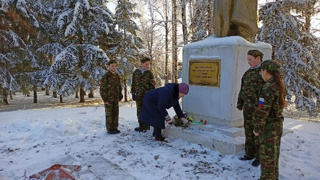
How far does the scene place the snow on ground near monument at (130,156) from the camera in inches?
125

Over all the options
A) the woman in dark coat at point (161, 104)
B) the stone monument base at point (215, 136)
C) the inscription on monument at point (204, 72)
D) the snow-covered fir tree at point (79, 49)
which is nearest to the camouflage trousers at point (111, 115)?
the woman in dark coat at point (161, 104)

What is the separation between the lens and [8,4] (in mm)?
13000

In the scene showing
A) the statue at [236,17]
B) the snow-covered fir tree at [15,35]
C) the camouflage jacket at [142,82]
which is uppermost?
the snow-covered fir tree at [15,35]

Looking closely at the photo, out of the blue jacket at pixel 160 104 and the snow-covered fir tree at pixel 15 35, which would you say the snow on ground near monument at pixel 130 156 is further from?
the snow-covered fir tree at pixel 15 35

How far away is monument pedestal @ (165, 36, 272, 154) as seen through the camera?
13.5 feet

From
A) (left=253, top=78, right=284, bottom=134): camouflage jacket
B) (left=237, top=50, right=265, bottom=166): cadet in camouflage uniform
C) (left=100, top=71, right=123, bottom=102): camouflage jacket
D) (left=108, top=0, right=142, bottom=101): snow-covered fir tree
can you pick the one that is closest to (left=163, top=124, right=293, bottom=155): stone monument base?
(left=237, top=50, right=265, bottom=166): cadet in camouflage uniform

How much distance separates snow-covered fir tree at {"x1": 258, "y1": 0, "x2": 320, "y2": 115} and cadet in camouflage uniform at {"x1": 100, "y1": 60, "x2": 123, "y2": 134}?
9.29 m

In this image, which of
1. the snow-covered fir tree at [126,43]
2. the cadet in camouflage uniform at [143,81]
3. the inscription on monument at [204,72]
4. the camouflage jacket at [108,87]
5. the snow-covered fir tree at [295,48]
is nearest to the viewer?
the inscription on monument at [204,72]

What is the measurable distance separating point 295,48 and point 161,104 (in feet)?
32.7

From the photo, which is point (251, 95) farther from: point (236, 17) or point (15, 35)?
point (15, 35)

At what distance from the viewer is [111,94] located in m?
5.29

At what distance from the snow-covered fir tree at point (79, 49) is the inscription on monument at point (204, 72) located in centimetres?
1035

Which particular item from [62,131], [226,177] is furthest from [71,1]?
[226,177]

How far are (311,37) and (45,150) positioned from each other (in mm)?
13058
